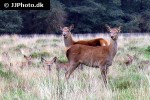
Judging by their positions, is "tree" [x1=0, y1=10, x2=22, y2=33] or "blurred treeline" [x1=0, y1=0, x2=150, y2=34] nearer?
"tree" [x1=0, y1=10, x2=22, y2=33]

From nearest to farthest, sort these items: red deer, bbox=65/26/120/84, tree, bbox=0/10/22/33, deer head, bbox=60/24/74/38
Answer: red deer, bbox=65/26/120/84 → deer head, bbox=60/24/74/38 → tree, bbox=0/10/22/33

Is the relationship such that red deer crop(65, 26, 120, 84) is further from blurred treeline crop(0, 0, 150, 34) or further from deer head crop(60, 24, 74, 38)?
blurred treeline crop(0, 0, 150, 34)

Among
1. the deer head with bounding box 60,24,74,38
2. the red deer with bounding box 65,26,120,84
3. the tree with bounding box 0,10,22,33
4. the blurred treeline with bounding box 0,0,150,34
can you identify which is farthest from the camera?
the blurred treeline with bounding box 0,0,150,34

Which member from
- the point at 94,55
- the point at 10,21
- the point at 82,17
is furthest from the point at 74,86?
the point at 82,17

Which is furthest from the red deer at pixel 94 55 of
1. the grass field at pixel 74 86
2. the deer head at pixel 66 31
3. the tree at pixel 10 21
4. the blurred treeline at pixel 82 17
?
the tree at pixel 10 21

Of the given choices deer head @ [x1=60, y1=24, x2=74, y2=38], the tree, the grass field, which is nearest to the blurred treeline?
the tree

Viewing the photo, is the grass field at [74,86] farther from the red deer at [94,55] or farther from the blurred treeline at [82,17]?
the blurred treeline at [82,17]

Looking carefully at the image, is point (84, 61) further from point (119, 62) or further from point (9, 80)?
point (119, 62)

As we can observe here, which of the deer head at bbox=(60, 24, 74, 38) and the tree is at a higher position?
the deer head at bbox=(60, 24, 74, 38)

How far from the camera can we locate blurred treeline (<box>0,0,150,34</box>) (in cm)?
4234

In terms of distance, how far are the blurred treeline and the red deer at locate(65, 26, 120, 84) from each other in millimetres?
30437

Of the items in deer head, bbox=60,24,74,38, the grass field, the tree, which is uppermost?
deer head, bbox=60,24,74,38

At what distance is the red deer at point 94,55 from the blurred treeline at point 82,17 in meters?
30.4

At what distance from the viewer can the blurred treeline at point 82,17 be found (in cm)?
4234
